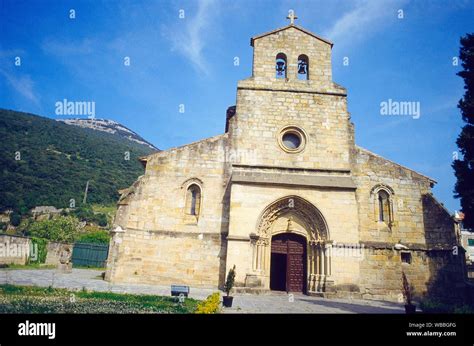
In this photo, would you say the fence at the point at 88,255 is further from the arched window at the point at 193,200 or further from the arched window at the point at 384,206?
the arched window at the point at 384,206

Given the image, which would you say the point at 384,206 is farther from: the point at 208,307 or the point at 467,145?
the point at 208,307

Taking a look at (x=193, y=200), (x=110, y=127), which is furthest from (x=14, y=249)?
(x=110, y=127)

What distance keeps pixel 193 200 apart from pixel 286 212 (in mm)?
4691

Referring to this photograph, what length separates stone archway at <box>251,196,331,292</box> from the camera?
1411cm

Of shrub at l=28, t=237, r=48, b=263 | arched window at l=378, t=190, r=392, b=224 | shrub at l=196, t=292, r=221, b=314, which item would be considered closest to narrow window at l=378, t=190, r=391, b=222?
arched window at l=378, t=190, r=392, b=224

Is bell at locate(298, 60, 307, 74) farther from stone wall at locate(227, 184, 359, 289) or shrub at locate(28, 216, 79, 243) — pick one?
shrub at locate(28, 216, 79, 243)

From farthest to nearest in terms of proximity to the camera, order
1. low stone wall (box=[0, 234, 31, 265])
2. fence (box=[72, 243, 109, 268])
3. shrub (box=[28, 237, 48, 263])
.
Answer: fence (box=[72, 243, 109, 268]), shrub (box=[28, 237, 48, 263]), low stone wall (box=[0, 234, 31, 265])

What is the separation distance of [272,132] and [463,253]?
417 inches

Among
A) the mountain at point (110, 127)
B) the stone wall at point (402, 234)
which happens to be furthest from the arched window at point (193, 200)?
the mountain at point (110, 127)

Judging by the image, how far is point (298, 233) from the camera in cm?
1523

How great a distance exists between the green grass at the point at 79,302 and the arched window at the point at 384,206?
10555mm

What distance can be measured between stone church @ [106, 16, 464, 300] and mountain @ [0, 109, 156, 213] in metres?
28.8
